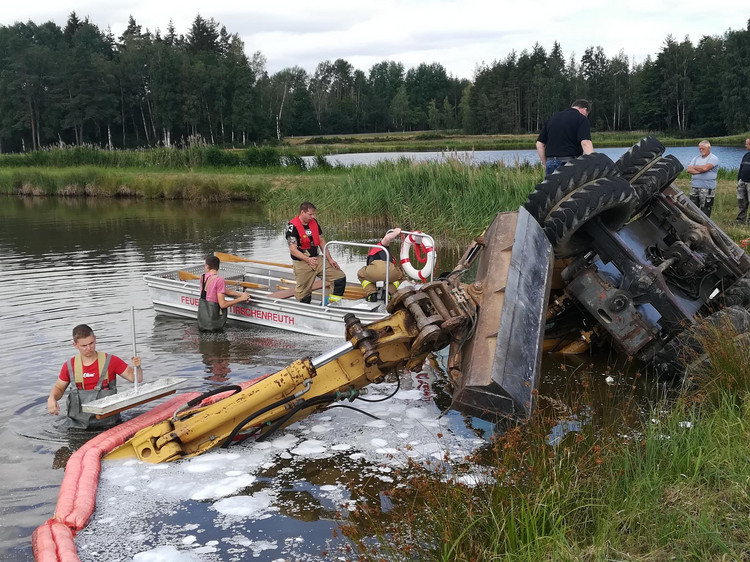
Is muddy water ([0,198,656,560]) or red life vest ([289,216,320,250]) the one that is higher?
red life vest ([289,216,320,250])

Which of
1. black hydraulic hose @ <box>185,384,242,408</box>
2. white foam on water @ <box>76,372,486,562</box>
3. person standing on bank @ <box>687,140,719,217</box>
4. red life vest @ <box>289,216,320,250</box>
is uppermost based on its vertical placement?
person standing on bank @ <box>687,140,719,217</box>

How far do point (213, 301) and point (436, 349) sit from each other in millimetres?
6031

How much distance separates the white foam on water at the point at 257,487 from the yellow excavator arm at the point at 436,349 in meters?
0.27

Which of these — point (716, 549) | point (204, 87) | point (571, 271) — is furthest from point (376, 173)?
point (204, 87)

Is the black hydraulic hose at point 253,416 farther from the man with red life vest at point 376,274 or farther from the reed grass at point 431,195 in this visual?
the reed grass at point 431,195

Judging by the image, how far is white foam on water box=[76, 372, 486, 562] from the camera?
5043 millimetres

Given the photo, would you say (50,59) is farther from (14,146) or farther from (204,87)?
(204,87)

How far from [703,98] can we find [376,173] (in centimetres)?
7642

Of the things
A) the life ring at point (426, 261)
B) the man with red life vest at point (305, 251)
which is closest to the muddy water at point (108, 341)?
the man with red life vest at point (305, 251)

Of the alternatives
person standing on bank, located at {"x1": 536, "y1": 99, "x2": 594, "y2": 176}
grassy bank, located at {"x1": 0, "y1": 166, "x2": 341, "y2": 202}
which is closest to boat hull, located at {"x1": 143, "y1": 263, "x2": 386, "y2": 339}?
person standing on bank, located at {"x1": 536, "y1": 99, "x2": 594, "y2": 176}

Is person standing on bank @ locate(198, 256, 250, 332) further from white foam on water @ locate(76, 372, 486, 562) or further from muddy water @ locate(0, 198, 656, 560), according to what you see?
white foam on water @ locate(76, 372, 486, 562)

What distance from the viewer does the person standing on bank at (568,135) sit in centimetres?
A: 916

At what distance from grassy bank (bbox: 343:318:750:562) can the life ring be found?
480 centimetres

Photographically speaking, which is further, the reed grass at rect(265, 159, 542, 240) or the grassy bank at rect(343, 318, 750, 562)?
the reed grass at rect(265, 159, 542, 240)
